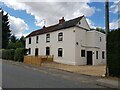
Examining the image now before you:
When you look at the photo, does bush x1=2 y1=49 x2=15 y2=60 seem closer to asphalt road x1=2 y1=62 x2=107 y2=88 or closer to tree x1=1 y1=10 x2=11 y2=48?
asphalt road x1=2 y1=62 x2=107 y2=88

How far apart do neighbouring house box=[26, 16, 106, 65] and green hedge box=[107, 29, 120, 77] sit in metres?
14.7

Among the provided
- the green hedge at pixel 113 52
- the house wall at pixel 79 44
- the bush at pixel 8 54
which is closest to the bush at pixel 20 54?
the bush at pixel 8 54

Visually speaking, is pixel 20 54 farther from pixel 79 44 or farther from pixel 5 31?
pixel 5 31

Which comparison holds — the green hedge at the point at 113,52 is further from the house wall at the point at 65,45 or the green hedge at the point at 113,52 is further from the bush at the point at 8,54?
the bush at the point at 8,54

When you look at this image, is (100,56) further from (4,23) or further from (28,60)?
(4,23)

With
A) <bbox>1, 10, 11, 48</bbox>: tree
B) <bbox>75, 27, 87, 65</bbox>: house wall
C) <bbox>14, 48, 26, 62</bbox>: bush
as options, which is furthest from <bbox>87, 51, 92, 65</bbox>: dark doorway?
<bbox>1, 10, 11, 48</bbox>: tree

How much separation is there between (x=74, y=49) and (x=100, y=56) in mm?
6875

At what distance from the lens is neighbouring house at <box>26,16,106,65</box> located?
104 ft

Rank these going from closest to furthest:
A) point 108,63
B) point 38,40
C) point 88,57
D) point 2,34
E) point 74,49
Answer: point 108,63 → point 74,49 → point 88,57 → point 38,40 → point 2,34

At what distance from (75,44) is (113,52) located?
50.1 feet

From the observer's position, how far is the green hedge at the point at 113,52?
15492mm

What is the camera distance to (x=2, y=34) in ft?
218

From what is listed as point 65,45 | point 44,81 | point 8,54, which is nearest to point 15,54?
point 8,54

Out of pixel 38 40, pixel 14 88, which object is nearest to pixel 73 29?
pixel 38 40
